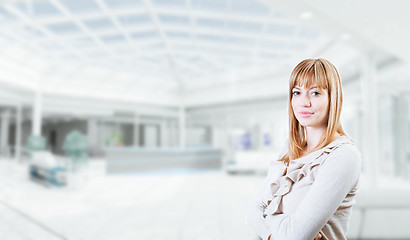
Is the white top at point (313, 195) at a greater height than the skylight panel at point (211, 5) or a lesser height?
lesser

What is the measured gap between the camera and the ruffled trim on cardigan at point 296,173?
0.67 meters

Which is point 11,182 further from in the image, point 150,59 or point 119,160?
point 150,59

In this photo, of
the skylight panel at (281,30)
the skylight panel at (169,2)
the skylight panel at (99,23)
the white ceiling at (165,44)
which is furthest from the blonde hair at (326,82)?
the skylight panel at (99,23)

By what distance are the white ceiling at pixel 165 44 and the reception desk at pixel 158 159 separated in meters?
3.42

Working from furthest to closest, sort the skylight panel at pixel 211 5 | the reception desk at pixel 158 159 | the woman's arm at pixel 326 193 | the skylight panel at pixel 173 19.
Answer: the reception desk at pixel 158 159 → the skylight panel at pixel 173 19 → the skylight panel at pixel 211 5 → the woman's arm at pixel 326 193

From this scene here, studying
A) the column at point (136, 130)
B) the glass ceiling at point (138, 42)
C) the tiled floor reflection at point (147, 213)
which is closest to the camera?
the tiled floor reflection at point (147, 213)

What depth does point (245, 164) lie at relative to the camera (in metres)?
9.68

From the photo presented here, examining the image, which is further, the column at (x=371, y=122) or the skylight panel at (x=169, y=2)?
the skylight panel at (x=169, y=2)

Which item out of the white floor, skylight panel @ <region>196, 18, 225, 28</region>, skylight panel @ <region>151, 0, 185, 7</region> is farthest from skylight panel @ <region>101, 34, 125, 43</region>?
the white floor

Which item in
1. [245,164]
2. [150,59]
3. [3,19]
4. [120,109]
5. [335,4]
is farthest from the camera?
[120,109]

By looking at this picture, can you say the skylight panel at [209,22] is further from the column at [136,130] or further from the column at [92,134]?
the column at [92,134]

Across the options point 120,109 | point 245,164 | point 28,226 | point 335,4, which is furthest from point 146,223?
point 120,109

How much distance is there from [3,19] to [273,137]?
10.9 metres

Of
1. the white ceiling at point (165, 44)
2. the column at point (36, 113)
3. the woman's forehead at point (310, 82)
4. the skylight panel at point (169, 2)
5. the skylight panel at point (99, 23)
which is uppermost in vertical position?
the skylight panel at point (169, 2)
